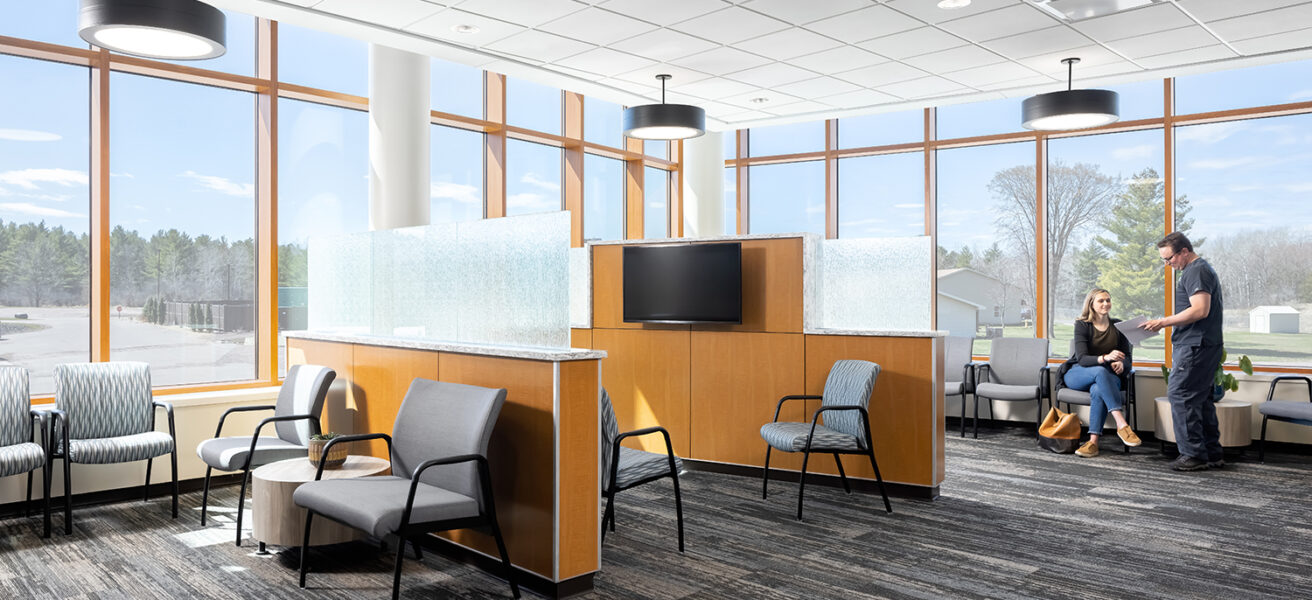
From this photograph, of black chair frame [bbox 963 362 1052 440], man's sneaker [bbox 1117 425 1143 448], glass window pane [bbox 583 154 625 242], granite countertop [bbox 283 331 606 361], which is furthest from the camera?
glass window pane [bbox 583 154 625 242]

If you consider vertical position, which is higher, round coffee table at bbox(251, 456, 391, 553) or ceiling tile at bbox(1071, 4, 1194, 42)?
ceiling tile at bbox(1071, 4, 1194, 42)

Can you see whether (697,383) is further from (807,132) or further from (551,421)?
(807,132)

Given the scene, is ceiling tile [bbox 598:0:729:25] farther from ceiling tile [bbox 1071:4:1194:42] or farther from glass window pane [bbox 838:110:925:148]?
glass window pane [bbox 838:110:925:148]

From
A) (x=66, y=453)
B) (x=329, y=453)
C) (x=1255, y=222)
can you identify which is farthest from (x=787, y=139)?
(x=66, y=453)

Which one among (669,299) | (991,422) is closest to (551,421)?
(669,299)

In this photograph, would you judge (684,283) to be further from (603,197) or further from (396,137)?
(603,197)

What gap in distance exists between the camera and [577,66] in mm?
6691

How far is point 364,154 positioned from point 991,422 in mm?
6379

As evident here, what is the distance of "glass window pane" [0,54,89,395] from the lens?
17.8ft

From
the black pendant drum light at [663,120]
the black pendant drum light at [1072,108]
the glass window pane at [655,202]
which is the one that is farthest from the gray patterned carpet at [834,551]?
the glass window pane at [655,202]

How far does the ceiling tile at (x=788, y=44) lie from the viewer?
5.86 m

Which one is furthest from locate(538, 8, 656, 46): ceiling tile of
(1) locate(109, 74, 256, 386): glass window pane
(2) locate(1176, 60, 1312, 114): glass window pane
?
(2) locate(1176, 60, 1312, 114): glass window pane

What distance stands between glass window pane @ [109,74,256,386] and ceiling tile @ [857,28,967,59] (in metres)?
4.63

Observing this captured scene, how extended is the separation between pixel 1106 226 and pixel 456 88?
631cm
